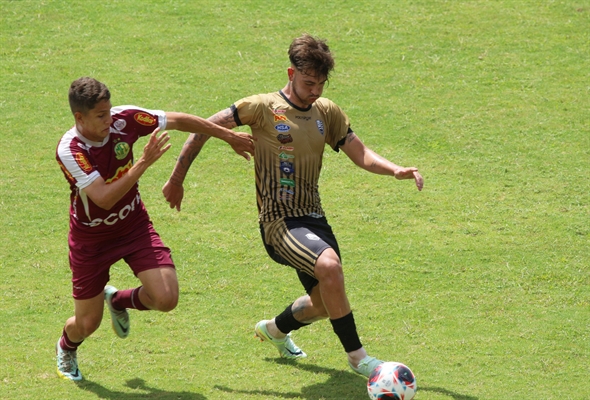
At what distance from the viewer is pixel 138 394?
6738 millimetres

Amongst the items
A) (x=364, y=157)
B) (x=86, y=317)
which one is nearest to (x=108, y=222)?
(x=86, y=317)

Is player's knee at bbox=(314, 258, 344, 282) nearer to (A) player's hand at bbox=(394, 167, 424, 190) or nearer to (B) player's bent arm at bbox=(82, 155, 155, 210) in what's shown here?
(A) player's hand at bbox=(394, 167, 424, 190)

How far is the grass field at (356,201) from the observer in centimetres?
726

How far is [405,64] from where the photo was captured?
13227mm

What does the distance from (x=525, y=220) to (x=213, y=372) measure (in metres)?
4.53

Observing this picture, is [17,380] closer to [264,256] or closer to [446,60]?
[264,256]

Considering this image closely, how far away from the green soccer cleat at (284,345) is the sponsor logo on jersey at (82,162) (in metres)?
2.15

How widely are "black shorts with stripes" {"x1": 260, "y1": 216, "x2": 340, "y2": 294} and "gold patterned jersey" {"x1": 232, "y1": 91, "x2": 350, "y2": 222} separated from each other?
0.08 meters

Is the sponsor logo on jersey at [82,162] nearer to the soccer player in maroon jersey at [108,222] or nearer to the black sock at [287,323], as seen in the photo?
the soccer player in maroon jersey at [108,222]

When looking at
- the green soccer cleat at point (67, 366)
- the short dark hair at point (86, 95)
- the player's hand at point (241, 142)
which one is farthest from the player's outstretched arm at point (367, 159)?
the green soccer cleat at point (67, 366)

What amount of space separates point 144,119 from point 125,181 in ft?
2.69

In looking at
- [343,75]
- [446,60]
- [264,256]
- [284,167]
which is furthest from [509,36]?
[284,167]

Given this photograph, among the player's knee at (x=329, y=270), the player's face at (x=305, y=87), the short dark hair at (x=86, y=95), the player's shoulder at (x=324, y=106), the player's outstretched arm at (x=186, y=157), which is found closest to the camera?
the short dark hair at (x=86, y=95)

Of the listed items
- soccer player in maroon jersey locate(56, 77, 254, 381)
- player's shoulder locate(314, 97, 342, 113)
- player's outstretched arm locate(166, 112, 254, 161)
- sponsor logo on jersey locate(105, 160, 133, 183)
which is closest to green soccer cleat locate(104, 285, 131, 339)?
soccer player in maroon jersey locate(56, 77, 254, 381)
